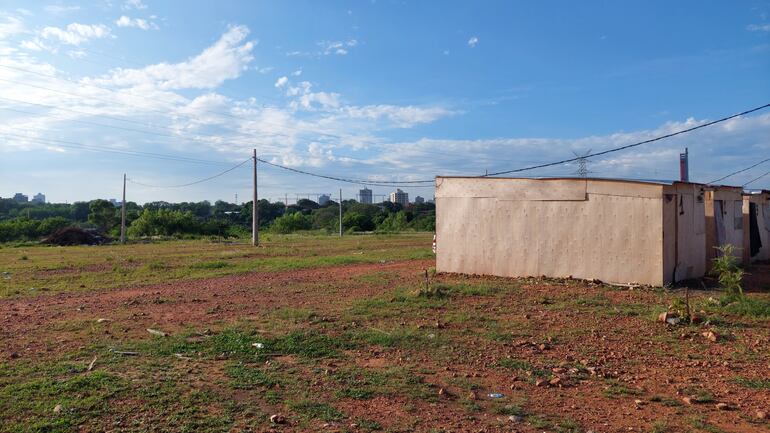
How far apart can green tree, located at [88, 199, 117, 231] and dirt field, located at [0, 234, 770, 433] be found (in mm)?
52835

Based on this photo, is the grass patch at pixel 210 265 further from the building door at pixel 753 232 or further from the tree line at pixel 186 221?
the tree line at pixel 186 221

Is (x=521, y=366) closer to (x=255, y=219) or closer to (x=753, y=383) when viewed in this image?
(x=753, y=383)

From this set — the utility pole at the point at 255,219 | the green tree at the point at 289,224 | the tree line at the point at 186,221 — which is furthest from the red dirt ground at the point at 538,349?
the green tree at the point at 289,224

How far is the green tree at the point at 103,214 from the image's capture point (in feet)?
198

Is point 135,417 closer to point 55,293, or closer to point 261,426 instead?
point 261,426

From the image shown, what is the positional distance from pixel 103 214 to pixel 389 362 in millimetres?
61395

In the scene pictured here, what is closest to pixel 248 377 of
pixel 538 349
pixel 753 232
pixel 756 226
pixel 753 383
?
pixel 538 349

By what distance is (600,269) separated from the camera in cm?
1296

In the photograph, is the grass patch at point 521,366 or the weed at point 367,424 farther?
the grass patch at point 521,366

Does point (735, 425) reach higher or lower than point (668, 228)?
lower

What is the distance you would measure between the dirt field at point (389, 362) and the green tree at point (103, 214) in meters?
52.8

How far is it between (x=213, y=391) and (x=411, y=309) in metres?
4.89

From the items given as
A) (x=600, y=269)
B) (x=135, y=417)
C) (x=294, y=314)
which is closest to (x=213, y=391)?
(x=135, y=417)

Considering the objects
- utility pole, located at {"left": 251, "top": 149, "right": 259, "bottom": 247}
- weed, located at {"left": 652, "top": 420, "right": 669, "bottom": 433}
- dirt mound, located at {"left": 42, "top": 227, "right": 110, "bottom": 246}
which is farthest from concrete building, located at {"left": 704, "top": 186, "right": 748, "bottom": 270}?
dirt mound, located at {"left": 42, "top": 227, "right": 110, "bottom": 246}
